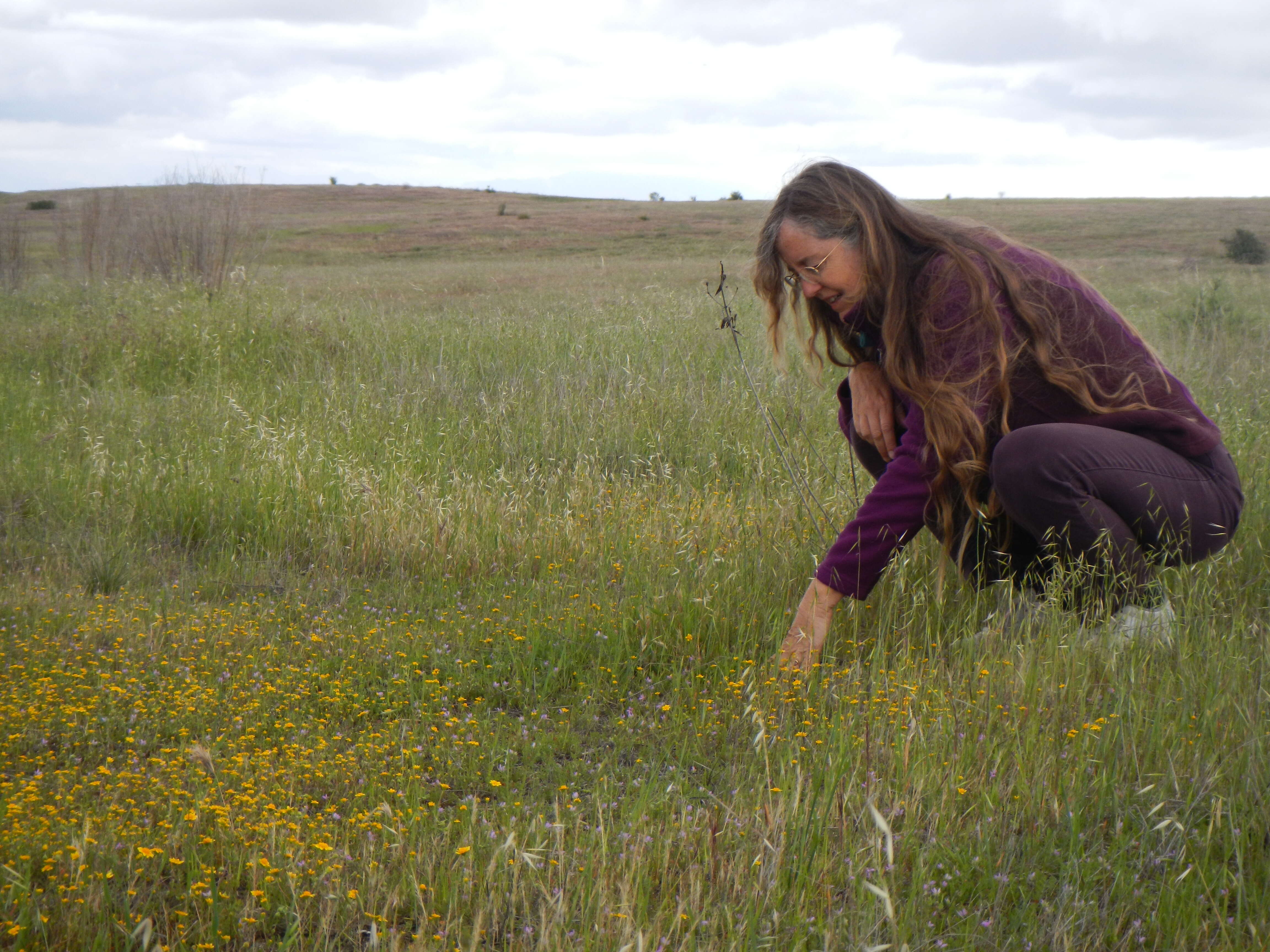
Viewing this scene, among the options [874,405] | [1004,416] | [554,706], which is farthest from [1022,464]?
[554,706]

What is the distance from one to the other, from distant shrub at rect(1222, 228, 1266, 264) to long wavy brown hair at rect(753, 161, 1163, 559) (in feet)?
79.7

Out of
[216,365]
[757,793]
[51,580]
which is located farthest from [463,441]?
[757,793]

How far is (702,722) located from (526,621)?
33.2 inches

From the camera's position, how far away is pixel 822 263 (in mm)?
2805

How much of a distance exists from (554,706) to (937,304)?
5.20 ft

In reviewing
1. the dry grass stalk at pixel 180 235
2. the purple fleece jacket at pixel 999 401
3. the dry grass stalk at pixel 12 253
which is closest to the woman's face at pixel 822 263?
the purple fleece jacket at pixel 999 401

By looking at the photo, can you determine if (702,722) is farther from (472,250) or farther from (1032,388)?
(472,250)

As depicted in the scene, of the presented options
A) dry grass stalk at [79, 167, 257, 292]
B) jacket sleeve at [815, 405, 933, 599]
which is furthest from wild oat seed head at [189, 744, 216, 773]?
dry grass stalk at [79, 167, 257, 292]

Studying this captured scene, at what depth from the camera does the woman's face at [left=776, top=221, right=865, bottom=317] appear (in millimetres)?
2795

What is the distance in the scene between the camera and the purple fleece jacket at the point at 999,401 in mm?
2701

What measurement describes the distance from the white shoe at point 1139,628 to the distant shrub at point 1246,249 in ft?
80.1

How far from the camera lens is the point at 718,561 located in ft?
11.1

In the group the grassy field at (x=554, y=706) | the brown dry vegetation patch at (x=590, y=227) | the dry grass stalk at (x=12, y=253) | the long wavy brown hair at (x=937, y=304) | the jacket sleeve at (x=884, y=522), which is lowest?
the grassy field at (x=554, y=706)

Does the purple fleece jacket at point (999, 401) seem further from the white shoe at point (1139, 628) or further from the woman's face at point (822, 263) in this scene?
the white shoe at point (1139, 628)
